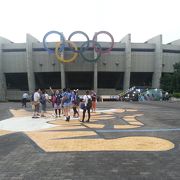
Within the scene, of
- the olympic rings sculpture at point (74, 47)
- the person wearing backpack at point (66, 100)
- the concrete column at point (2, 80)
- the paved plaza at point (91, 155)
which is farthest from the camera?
the concrete column at point (2, 80)

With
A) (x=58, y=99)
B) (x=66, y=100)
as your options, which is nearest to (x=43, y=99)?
(x=58, y=99)

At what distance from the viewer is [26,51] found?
7950cm

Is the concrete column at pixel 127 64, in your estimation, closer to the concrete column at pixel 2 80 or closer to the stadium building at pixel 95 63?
the stadium building at pixel 95 63

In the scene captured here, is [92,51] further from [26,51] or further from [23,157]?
[23,157]

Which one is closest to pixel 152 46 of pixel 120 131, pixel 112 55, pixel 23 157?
pixel 112 55

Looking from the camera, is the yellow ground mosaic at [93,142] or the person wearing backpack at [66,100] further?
the person wearing backpack at [66,100]

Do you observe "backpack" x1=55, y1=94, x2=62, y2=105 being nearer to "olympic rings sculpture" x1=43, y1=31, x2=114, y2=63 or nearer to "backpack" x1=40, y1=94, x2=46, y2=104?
"backpack" x1=40, y1=94, x2=46, y2=104

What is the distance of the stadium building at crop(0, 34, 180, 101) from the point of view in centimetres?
7969

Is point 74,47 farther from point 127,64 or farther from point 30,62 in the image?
point 127,64

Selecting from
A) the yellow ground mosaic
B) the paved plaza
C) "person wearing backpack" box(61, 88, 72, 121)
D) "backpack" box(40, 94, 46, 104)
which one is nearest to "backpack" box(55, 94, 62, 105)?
"backpack" box(40, 94, 46, 104)

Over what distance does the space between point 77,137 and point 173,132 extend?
375cm

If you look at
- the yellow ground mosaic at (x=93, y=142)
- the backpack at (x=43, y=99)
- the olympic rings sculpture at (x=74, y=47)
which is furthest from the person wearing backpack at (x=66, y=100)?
the olympic rings sculpture at (x=74, y=47)

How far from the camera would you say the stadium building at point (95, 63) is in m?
79.7

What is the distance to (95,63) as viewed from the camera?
7869cm
